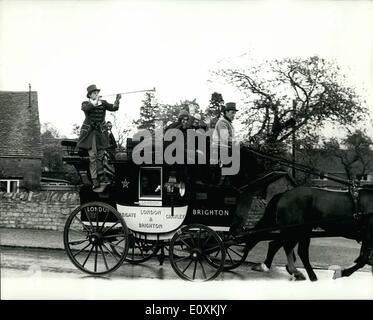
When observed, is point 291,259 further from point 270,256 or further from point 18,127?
point 18,127

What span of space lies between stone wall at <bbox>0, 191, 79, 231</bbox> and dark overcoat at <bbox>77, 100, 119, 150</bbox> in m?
4.20

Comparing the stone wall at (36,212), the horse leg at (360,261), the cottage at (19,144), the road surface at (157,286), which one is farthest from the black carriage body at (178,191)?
the cottage at (19,144)

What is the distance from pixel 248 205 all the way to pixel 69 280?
305 cm

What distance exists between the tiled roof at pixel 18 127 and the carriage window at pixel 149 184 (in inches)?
239

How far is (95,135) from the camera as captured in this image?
7.54 meters

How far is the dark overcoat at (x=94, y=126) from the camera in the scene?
7.48m

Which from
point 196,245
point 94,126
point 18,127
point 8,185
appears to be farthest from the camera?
point 18,127

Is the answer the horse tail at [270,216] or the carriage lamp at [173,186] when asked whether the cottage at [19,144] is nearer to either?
the carriage lamp at [173,186]

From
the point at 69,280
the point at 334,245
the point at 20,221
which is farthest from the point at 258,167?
the point at 20,221

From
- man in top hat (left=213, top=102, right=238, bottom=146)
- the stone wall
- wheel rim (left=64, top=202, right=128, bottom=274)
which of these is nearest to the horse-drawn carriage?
wheel rim (left=64, top=202, right=128, bottom=274)

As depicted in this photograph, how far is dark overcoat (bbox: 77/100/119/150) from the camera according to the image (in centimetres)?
748

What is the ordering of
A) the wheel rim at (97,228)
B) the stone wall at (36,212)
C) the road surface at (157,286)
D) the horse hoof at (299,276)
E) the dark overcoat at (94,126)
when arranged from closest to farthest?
1. the road surface at (157,286)
2. the wheel rim at (97,228)
3. the horse hoof at (299,276)
4. the dark overcoat at (94,126)
5. the stone wall at (36,212)

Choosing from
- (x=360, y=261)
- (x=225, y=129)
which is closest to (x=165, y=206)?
(x=225, y=129)

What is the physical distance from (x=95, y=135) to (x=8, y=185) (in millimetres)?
6757
